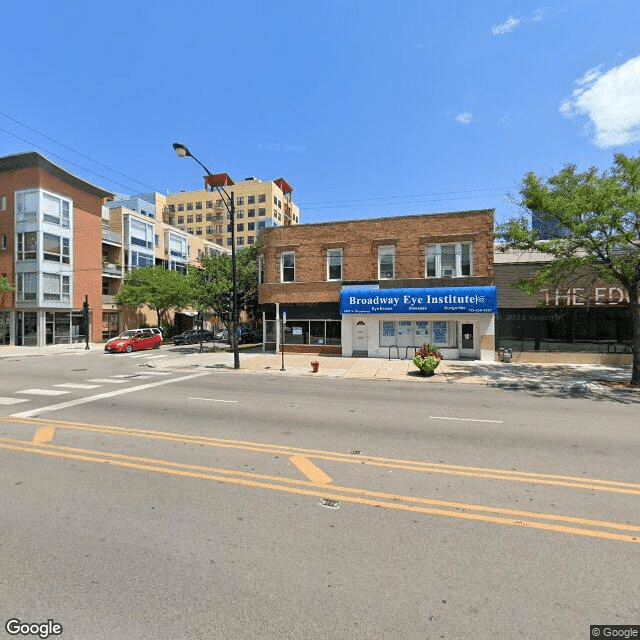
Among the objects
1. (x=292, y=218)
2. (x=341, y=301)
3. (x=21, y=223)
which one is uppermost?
(x=292, y=218)

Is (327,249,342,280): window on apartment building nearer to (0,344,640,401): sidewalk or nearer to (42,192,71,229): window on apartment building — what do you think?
(0,344,640,401): sidewalk

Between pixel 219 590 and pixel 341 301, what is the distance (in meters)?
19.8

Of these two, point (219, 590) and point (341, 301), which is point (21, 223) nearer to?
point (341, 301)

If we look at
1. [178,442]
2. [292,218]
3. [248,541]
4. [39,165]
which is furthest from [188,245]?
[248,541]

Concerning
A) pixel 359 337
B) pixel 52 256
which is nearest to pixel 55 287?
pixel 52 256

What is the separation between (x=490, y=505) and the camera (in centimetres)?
455

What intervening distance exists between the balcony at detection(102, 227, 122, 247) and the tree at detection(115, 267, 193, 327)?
5221 mm

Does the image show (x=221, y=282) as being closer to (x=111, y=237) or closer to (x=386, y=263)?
(x=386, y=263)

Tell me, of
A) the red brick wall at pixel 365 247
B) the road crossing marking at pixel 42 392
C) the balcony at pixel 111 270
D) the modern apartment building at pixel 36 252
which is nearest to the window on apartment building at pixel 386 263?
the red brick wall at pixel 365 247

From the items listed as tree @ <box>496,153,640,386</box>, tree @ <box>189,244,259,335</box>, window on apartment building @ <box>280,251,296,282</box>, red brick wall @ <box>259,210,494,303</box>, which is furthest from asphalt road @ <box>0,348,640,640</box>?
tree @ <box>189,244,259,335</box>

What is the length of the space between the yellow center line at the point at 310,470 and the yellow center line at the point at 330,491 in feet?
0.60

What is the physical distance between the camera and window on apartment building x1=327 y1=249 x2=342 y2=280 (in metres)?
23.8

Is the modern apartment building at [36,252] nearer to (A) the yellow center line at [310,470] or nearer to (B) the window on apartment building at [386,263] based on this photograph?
(B) the window on apartment building at [386,263]

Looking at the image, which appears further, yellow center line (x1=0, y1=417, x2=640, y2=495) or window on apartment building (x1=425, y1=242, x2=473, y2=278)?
window on apartment building (x1=425, y1=242, x2=473, y2=278)
